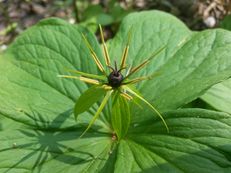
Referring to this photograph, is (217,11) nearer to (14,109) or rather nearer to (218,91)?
(218,91)

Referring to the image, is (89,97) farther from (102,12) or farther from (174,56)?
(102,12)

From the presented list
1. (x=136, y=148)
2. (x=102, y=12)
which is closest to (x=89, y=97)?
(x=136, y=148)

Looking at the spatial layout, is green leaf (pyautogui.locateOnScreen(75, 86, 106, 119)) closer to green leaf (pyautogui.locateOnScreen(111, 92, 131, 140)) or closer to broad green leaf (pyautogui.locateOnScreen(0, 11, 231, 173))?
green leaf (pyautogui.locateOnScreen(111, 92, 131, 140))

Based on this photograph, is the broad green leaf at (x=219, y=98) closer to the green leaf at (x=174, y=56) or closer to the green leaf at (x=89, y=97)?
the green leaf at (x=174, y=56)

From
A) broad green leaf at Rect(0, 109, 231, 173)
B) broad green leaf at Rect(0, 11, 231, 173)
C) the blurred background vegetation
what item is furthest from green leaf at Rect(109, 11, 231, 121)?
the blurred background vegetation

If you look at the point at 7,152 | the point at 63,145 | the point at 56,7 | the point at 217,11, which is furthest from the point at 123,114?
the point at 56,7
